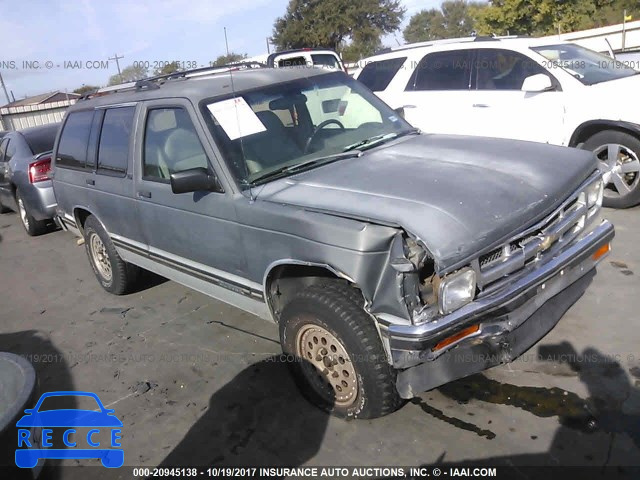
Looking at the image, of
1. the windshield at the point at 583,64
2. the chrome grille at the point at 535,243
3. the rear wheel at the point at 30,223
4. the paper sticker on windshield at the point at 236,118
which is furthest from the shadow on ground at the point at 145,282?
the windshield at the point at 583,64

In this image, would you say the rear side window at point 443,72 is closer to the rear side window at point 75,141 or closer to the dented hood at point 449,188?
the dented hood at point 449,188

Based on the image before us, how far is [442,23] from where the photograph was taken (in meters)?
63.6

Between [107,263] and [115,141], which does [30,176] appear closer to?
[107,263]

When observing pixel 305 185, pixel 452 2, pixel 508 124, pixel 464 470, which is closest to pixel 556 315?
pixel 464 470

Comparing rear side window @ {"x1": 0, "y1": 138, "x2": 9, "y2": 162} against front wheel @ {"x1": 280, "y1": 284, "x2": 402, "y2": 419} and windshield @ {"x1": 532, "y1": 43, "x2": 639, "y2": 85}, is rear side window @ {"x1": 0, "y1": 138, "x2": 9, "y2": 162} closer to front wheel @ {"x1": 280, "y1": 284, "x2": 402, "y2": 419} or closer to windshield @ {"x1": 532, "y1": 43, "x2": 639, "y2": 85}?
front wheel @ {"x1": 280, "y1": 284, "x2": 402, "y2": 419}

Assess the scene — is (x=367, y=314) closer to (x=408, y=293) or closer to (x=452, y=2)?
(x=408, y=293)

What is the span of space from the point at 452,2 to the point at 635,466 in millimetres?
69231

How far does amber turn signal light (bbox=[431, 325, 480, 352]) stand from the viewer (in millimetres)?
2600

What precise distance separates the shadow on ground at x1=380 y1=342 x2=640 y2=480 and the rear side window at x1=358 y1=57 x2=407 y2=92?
16.9 feet

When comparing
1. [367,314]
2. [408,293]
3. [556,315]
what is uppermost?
[408,293]

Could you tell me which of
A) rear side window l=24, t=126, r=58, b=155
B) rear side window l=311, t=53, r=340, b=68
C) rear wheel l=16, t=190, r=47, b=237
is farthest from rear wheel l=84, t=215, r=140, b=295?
rear side window l=311, t=53, r=340, b=68

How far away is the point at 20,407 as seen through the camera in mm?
2061

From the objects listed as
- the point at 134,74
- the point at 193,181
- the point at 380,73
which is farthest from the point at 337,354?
the point at 134,74

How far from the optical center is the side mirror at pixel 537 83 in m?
5.95
